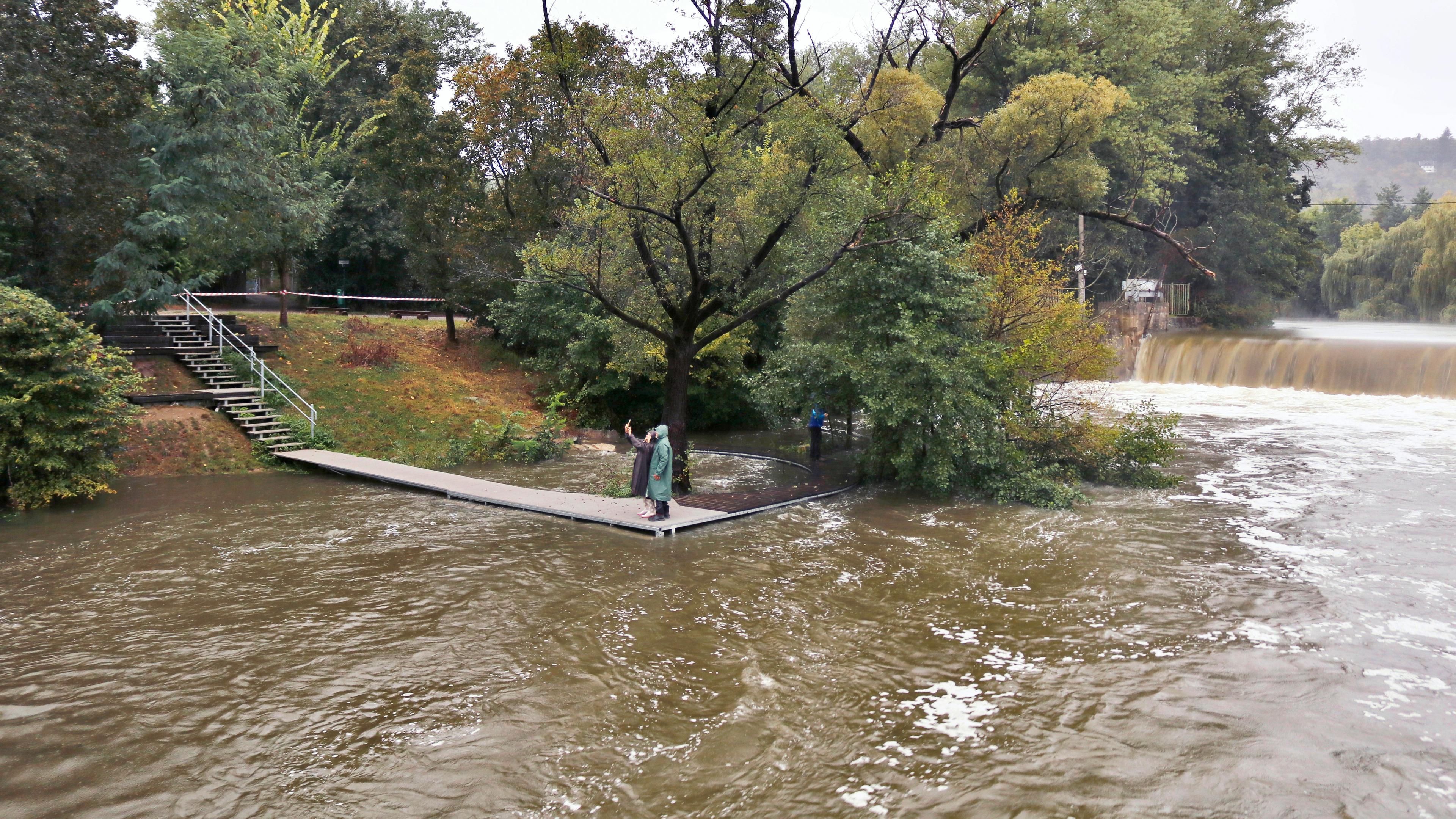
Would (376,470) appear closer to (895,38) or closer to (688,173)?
(688,173)

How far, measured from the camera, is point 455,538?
44.9ft

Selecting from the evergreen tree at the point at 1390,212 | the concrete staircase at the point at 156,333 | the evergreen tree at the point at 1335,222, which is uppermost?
the evergreen tree at the point at 1390,212

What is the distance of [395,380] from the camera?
25.7 metres

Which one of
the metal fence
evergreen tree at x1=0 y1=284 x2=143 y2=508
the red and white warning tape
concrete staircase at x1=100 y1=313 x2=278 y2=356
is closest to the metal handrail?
concrete staircase at x1=100 y1=313 x2=278 y2=356

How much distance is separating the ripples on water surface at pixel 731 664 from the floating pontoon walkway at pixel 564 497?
35cm

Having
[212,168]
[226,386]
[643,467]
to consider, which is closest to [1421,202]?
[643,467]

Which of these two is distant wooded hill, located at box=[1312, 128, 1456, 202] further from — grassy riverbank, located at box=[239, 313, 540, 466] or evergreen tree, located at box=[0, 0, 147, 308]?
evergreen tree, located at box=[0, 0, 147, 308]

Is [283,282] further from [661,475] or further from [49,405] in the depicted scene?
[661,475]

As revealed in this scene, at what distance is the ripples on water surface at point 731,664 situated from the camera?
258 inches

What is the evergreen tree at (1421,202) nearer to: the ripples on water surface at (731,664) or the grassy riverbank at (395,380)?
the ripples on water surface at (731,664)

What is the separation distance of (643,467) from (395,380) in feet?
46.2

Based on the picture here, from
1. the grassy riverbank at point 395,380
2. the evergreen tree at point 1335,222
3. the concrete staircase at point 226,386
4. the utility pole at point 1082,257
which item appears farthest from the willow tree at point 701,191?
the evergreen tree at point 1335,222

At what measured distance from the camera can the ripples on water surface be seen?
6.55m

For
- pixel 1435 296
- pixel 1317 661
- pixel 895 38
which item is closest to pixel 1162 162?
pixel 895 38
